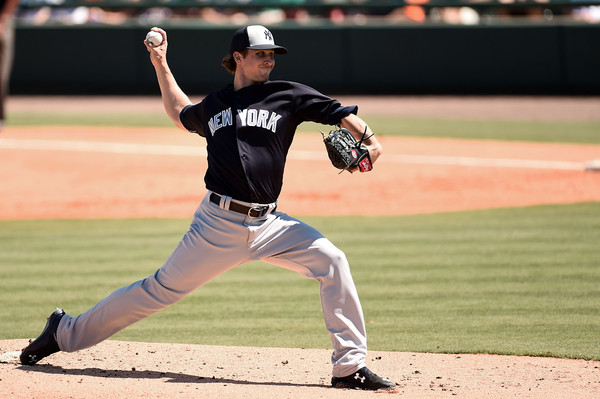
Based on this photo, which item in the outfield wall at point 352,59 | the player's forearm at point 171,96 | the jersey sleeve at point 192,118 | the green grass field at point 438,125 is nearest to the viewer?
the jersey sleeve at point 192,118

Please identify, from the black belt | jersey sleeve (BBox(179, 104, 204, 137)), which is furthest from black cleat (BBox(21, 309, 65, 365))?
jersey sleeve (BBox(179, 104, 204, 137))

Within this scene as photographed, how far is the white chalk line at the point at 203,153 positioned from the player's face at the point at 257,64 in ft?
26.5

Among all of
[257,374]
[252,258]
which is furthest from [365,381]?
[252,258]

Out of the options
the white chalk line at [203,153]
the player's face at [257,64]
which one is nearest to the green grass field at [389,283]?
the player's face at [257,64]

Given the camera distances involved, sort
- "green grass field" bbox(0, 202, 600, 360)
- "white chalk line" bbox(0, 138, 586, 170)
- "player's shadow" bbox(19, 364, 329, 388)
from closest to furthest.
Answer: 1. "player's shadow" bbox(19, 364, 329, 388)
2. "green grass field" bbox(0, 202, 600, 360)
3. "white chalk line" bbox(0, 138, 586, 170)

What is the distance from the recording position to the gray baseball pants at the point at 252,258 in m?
4.17

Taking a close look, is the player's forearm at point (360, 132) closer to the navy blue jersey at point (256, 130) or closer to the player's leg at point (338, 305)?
the navy blue jersey at point (256, 130)

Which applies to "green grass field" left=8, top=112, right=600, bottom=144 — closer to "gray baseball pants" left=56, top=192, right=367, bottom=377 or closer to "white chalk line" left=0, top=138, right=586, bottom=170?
"white chalk line" left=0, top=138, right=586, bottom=170

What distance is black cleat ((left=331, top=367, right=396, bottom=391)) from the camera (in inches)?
164

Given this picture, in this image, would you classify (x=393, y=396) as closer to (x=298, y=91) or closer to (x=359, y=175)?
(x=298, y=91)

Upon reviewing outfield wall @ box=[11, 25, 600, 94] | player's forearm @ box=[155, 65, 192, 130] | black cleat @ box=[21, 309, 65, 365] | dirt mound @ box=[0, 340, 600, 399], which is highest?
outfield wall @ box=[11, 25, 600, 94]

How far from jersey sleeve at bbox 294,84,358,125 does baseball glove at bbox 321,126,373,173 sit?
0.10m

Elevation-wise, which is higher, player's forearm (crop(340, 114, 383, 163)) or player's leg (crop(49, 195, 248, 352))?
player's forearm (crop(340, 114, 383, 163))

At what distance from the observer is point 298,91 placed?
4.30m
